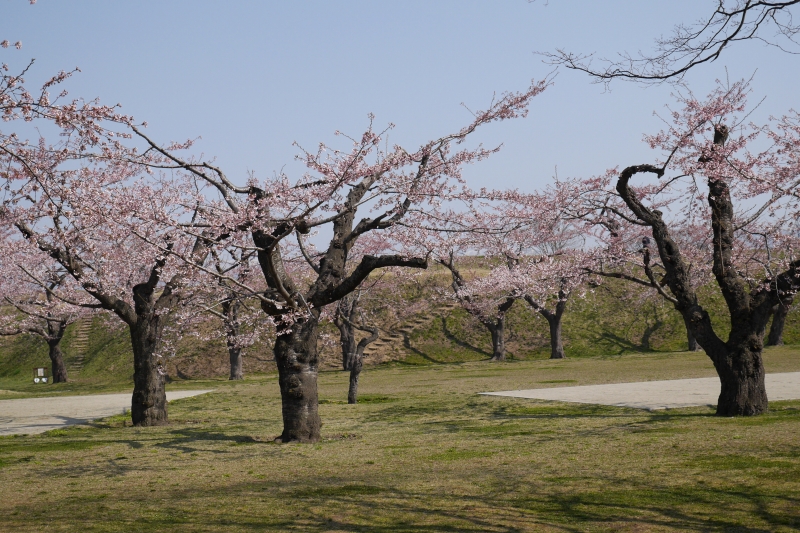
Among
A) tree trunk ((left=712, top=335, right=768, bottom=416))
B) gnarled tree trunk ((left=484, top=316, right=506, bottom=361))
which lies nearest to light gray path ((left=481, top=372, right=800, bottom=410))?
tree trunk ((left=712, top=335, right=768, bottom=416))

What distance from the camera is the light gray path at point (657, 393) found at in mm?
17375

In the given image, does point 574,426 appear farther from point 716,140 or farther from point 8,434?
point 8,434

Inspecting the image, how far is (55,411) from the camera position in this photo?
21688 mm

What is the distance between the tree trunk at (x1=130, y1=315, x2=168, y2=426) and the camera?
17.2 metres

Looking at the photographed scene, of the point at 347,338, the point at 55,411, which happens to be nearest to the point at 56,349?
the point at 347,338

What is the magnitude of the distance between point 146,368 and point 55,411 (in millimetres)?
6370

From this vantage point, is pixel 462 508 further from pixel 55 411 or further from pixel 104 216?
Answer: pixel 55 411

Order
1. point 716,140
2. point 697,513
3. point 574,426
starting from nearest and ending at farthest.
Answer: point 697,513 → point 574,426 → point 716,140

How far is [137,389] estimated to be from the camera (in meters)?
17.4

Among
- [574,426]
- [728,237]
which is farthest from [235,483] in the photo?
[728,237]

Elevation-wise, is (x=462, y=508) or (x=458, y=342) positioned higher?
(x=458, y=342)

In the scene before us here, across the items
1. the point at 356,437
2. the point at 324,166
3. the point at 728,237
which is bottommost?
the point at 356,437

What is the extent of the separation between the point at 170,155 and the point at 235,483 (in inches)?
240

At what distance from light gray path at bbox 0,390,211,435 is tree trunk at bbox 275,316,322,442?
279 inches
